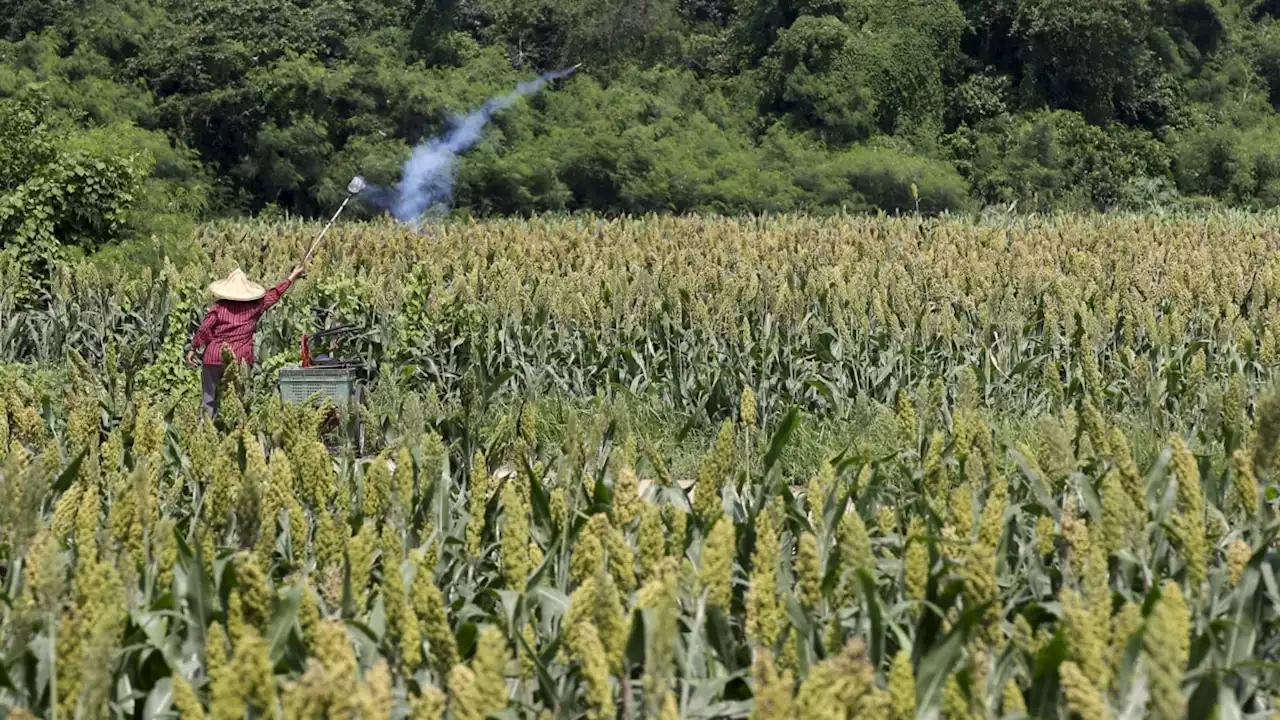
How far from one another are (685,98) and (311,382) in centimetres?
2591

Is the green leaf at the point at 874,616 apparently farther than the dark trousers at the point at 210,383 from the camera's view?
No

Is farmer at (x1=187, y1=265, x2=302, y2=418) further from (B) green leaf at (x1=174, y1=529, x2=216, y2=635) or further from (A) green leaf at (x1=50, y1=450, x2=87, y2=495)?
(B) green leaf at (x1=174, y1=529, x2=216, y2=635)

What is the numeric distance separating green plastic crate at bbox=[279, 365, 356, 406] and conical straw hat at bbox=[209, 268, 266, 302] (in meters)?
0.59

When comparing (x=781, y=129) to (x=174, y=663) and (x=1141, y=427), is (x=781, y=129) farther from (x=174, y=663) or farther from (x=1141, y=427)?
(x=174, y=663)

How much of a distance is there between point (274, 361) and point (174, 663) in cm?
610

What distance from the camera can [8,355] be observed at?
10.8m

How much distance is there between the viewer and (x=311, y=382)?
27.1ft

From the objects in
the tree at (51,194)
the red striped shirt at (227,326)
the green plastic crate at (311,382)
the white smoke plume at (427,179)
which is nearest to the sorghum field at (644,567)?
the green plastic crate at (311,382)

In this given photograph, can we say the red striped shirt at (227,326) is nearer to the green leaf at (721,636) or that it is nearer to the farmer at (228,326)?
the farmer at (228,326)

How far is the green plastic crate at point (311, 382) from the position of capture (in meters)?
8.24

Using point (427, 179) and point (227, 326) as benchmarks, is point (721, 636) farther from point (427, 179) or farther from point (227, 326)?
point (427, 179)

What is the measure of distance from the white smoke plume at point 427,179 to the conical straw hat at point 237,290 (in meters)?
18.2

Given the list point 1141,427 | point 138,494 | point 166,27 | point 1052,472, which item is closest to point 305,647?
point 138,494

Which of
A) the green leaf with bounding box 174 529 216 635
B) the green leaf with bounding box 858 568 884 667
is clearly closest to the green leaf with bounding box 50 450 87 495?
the green leaf with bounding box 174 529 216 635
